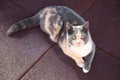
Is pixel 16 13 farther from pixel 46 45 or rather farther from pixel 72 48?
pixel 72 48

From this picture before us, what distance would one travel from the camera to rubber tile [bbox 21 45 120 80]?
137cm

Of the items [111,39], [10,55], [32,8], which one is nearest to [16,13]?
[32,8]

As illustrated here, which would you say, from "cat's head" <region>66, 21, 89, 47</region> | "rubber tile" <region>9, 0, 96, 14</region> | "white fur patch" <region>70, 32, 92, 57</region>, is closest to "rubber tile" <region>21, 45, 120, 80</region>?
"white fur patch" <region>70, 32, 92, 57</region>

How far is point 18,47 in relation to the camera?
4.93 feet

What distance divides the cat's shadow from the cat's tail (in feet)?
0.77

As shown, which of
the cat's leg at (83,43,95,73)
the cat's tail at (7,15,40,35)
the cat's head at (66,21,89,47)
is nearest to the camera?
the cat's head at (66,21,89,47)

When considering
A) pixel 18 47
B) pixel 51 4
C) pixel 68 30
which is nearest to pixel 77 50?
pixel 68 30

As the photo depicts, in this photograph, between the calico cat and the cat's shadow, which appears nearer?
the calico cat

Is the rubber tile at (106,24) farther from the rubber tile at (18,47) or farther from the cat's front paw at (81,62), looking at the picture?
the rubber tile at (18,47)

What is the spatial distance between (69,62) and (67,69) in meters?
0.05

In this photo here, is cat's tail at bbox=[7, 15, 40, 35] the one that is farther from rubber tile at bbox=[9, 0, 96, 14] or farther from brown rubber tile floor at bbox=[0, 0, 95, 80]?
rubber tile at bbox=[9, 0, 96, 14]

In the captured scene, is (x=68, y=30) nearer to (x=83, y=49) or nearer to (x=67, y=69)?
(x=83, y=49)

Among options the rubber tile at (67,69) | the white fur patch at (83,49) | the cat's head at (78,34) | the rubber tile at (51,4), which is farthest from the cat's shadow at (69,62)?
the rubber tile at (51,4)

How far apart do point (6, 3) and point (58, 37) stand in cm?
61
